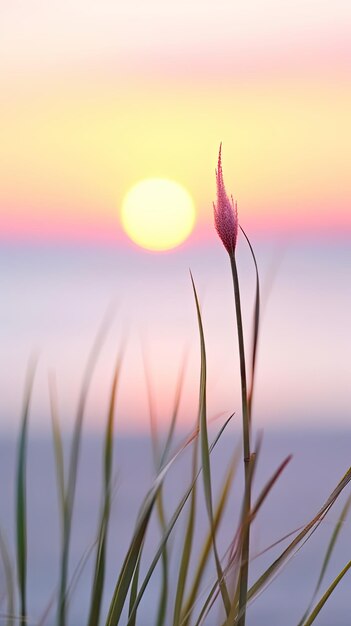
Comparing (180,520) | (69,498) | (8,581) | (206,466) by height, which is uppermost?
(206,466)

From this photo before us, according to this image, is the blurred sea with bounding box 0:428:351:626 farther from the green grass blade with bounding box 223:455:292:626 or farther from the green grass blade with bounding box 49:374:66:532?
the green grass blade with bounding box 223:455:292:626

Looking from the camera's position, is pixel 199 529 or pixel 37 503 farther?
pixel 37 503

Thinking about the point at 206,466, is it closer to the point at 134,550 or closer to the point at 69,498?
the point at 134,550

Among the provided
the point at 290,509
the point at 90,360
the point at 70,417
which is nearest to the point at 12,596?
the point at 90,360

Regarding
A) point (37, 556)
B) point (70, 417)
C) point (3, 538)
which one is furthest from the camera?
point (37, 556)

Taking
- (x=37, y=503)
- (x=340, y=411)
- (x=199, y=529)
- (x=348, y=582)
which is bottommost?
(x=340, y=411)

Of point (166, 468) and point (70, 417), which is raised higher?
point (166, 468)

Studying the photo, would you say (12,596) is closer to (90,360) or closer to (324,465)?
(90,360)

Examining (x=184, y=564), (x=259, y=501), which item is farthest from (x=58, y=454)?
(x=259, y=501)
